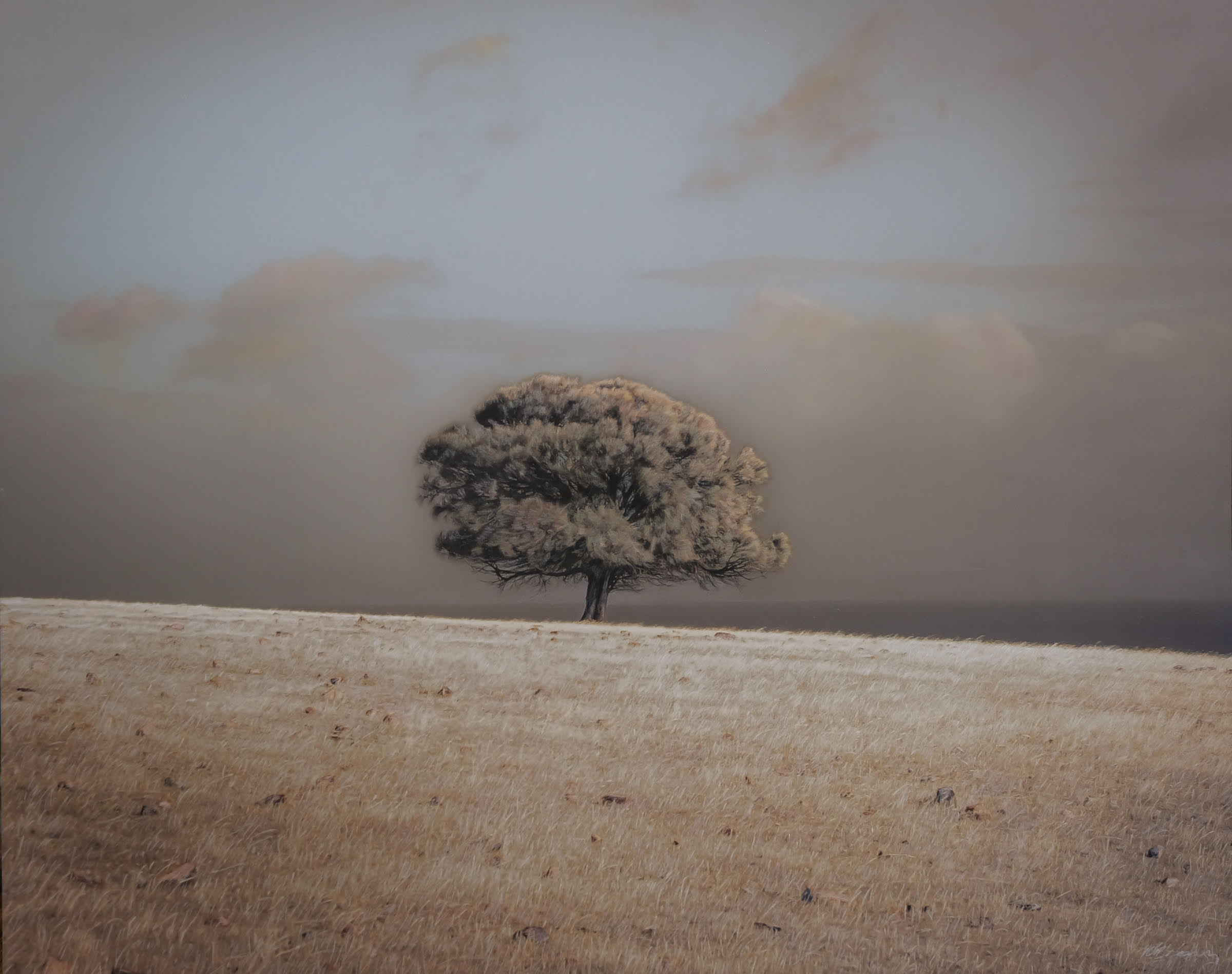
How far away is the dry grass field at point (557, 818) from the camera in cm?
434

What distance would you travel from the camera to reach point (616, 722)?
8641mm

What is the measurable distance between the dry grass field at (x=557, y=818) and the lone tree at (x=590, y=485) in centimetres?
1019

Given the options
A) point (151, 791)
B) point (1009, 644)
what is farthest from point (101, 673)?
point (1009, 644)

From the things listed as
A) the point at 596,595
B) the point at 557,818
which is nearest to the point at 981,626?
the point at 596,595

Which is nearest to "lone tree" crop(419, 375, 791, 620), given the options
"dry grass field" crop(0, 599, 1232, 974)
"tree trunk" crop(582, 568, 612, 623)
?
"tree trunk" crop(582, 568, 612, 623)

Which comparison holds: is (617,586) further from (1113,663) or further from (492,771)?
(492,771)

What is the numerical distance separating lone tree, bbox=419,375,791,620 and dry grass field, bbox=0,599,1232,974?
33.4ft

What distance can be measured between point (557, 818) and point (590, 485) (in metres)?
15.4

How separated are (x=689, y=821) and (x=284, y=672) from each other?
372 cm

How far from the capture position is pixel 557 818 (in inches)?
249

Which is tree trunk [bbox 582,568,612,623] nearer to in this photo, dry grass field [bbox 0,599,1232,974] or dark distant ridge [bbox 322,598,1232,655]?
dark distant ridge [bbox 322,598,1232,655]

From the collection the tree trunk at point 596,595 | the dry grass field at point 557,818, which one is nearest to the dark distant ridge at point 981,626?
the tree trunk at point 596,595

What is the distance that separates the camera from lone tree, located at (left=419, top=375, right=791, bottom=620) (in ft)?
68.9

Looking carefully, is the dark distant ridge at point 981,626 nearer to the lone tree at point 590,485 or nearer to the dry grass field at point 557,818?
the lone tree at point 590,485
